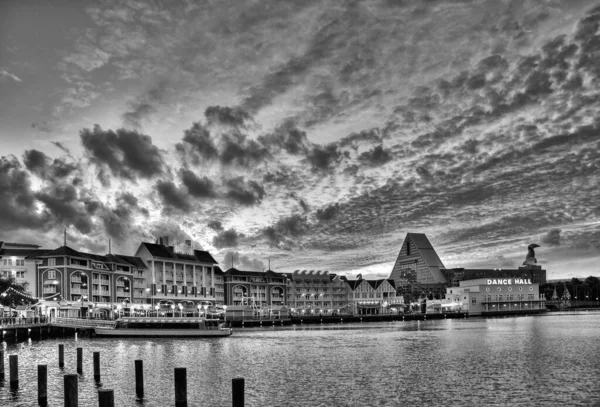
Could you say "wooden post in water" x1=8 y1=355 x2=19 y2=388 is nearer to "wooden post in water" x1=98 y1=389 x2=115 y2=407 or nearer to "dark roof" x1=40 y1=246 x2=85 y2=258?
"wooden post in water" x1=98 y1=389 x2=115 y2=407

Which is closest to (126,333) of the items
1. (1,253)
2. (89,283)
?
(89,283)

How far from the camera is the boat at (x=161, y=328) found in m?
96.8

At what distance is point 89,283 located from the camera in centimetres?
13100

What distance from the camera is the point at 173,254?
16750 centimetres

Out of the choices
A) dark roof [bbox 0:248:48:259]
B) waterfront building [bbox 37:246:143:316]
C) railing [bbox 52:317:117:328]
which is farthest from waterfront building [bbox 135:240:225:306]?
railing [bbox 52:317:117:328]

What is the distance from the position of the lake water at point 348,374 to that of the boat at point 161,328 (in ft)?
66.8

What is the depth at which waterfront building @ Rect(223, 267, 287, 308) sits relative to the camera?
18675 cm

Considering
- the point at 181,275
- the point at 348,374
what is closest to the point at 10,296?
the point at 181,275

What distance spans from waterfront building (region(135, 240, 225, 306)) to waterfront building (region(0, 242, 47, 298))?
33.1 meters

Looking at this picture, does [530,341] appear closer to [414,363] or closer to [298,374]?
[414,363]

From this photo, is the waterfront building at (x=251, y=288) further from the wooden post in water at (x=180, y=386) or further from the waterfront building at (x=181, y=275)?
the wooden post in water at (x=180, y=386)

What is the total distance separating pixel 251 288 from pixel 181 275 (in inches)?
1129

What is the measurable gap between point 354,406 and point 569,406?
11.6 meters

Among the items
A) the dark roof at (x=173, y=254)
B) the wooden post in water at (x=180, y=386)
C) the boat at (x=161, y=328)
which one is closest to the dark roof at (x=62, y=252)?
the boat at (x=161, y=328)
